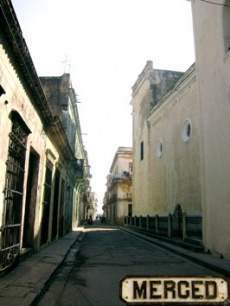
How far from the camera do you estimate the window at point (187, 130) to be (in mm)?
17516

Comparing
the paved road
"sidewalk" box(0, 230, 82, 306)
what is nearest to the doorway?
"sidewalk" box(0, 230, 82, 306)

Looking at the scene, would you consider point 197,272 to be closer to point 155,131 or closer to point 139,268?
point 139,268

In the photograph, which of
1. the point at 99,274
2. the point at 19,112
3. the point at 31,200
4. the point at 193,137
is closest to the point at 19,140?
the point at 19,112

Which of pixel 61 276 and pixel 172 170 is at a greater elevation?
pixel 172 170

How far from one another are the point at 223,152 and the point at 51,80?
11.4m

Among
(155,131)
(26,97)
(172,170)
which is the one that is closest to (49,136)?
(26,97)

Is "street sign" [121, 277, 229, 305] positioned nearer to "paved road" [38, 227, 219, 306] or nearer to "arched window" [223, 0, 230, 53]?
"paved road" [38, 227, 219, 306]

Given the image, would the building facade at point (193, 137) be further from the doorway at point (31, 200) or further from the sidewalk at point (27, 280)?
the doorway at point (31, 200)

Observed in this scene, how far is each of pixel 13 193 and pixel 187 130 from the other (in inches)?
498

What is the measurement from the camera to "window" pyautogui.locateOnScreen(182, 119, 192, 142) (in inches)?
690

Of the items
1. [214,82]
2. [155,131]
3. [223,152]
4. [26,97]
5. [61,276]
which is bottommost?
[61,276]

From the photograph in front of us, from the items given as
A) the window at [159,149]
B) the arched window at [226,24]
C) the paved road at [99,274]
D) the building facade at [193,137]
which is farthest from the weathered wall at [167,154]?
the paved road at [99,274]

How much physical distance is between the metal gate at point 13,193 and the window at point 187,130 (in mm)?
11202

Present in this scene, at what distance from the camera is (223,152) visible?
9984 millimetres
